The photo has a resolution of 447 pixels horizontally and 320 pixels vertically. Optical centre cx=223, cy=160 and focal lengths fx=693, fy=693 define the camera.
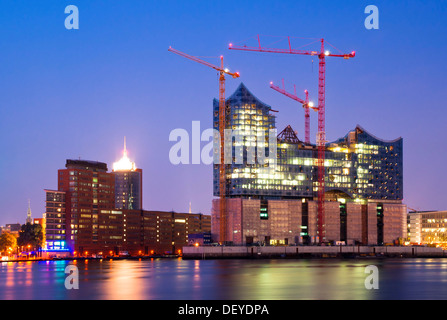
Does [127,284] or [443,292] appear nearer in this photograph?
[443,292]

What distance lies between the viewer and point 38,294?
81062 millimetres

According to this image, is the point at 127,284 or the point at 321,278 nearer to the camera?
the point at 127,284
